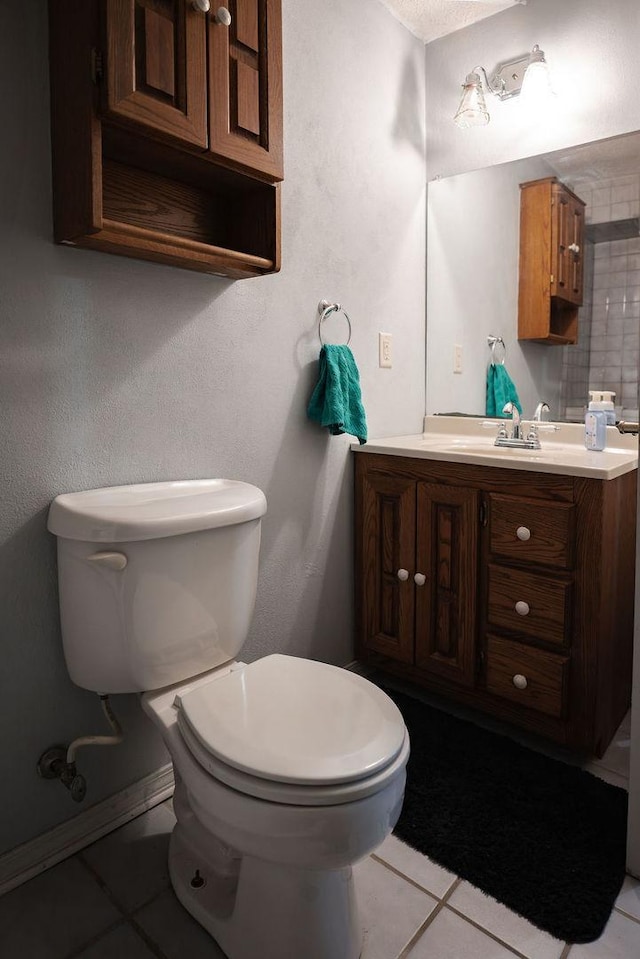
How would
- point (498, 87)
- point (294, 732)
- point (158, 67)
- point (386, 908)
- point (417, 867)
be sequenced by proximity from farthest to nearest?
point (498, 87) < point (417, 867) < point (386, 908) < point (158, 67) < point (294, 732)

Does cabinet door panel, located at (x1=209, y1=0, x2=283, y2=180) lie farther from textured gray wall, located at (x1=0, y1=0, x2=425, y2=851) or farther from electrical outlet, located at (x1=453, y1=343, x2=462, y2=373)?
electrical outlet, located at (x1=453, y1=343, x2=462, y2=373)

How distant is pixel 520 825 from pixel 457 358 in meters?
1.49

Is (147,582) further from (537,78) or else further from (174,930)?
(537,78)

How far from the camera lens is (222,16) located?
120 cm

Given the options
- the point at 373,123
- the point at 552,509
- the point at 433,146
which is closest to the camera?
the point at 552,509

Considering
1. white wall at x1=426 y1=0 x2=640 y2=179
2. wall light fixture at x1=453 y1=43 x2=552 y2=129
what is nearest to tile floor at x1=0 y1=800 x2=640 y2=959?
white wall at x1=426 y1=0 x2=640 y2=179

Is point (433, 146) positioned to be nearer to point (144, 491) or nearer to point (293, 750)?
point (144, 491)

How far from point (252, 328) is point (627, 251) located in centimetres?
113

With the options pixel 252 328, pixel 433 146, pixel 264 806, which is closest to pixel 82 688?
pixel 264 806

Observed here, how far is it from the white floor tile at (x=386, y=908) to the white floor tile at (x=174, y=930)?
29cm

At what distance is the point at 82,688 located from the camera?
4.33 ft

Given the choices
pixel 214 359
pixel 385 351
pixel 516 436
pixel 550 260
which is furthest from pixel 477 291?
pixel 214 359

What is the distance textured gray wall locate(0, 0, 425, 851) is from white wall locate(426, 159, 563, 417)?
7 cm

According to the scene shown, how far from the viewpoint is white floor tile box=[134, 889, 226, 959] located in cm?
113
